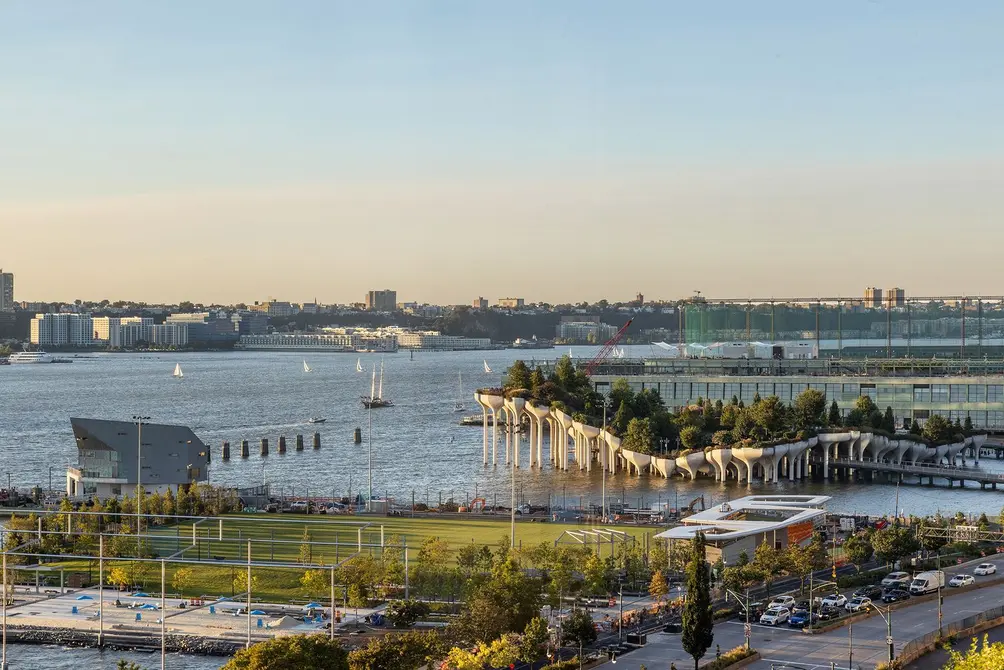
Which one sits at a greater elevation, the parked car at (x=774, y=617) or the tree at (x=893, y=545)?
the tree at (x=893, y=545)

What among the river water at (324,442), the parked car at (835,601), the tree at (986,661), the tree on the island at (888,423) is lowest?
the river water at (324,442)

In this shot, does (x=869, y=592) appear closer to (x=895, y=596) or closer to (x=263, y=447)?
(x=895, y=596)

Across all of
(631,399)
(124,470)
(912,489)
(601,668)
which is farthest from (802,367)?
(601,668)

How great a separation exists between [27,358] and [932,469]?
6069 inches

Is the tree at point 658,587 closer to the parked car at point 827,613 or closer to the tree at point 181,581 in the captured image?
the parked car at point 827,613

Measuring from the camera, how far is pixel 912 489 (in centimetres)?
4438

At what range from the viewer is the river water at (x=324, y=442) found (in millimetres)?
42031

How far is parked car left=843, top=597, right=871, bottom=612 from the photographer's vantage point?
24.7 meters

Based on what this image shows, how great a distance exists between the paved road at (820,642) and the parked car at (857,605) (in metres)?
0.31

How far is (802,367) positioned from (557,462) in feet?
52.0

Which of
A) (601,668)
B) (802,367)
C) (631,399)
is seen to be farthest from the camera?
(802,367)

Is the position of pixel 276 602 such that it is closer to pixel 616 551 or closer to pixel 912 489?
pixel 616 551

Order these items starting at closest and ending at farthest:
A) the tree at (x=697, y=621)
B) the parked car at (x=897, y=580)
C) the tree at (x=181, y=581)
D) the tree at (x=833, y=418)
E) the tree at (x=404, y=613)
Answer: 1. the tree at (x=697, y=621)
2. the tree at (x=404, y=613)
3. the parked car at (x=897, y=580)
4. the tree at (x=181, y=581)
5. the tree at (x=833, y=418)

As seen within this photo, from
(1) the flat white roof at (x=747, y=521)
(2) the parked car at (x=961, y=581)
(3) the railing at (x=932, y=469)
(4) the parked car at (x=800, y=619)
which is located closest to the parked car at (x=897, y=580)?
(2) the parked car at (x=961, y=581)
